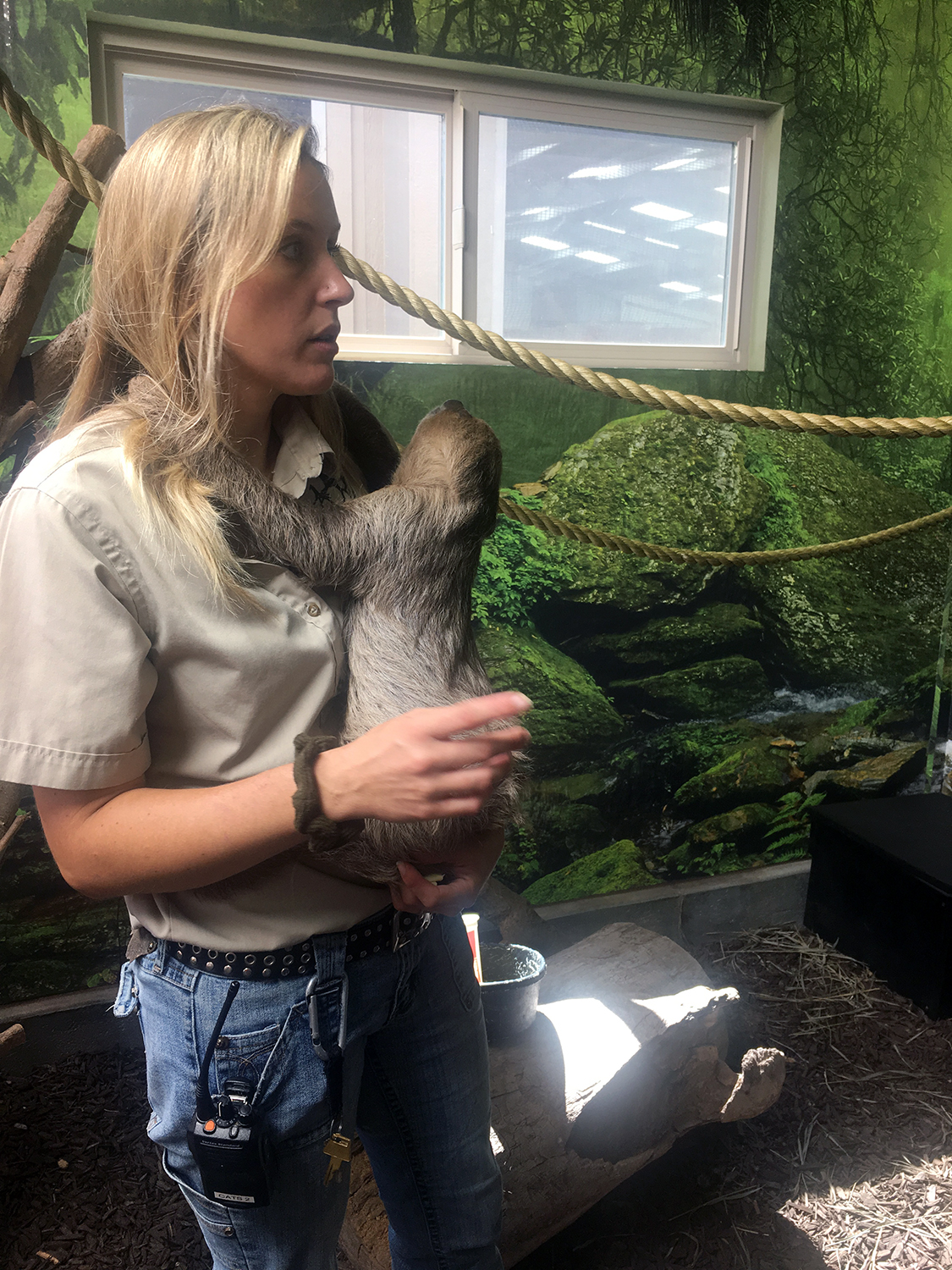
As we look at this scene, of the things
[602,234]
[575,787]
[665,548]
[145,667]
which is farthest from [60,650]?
[602,234]

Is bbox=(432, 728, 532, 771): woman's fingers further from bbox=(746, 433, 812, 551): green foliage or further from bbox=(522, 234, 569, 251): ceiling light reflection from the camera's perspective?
bbox=(746, 433, 812, 551): green foliage

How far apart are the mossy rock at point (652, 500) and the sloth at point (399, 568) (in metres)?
1.86

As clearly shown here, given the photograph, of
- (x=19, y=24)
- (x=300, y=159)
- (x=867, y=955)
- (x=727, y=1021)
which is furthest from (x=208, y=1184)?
(x=867, y=955)

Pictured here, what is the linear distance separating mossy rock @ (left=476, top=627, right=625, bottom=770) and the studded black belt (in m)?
1.88

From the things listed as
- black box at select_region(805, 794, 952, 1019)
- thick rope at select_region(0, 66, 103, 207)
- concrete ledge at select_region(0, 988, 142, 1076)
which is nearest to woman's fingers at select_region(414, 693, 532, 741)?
thick rope at select_region(0, 66, 103, 207)

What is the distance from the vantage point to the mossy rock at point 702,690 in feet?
10.9

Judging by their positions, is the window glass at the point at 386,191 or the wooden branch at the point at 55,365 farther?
the window glass at the point at 386,191

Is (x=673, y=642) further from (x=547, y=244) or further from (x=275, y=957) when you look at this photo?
(x=275, y=957)

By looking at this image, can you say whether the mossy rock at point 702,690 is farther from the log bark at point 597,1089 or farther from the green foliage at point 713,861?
the log bark at point 597,1089

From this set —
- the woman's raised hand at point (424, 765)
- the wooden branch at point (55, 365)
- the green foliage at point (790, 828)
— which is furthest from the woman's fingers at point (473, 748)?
the green foliage at point (790, 828)

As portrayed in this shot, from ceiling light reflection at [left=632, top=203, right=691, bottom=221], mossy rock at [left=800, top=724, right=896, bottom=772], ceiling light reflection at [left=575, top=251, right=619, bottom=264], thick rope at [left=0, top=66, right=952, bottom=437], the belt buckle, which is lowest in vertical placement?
mossy rock at [left=800, top=724, right=896, bottom=772]

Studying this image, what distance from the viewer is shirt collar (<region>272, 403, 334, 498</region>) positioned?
113 centimetres

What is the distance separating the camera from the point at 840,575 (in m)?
3.60

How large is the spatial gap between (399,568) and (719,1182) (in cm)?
217
